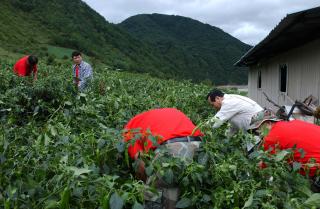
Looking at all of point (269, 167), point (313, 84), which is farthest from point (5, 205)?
point (313, 84)

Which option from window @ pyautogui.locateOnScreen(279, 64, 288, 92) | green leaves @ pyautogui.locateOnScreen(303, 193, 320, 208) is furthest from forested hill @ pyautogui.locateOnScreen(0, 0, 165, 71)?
green leaves @ pyautogui.locateOnScreen(303, 193, 320, 208)

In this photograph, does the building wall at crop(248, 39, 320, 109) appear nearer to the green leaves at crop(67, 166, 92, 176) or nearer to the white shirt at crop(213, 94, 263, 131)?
the white shirt at crop(213, 94, 263, 131)

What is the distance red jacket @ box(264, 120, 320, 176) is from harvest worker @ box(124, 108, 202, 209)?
2.10 feet

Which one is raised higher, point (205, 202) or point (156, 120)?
point (156, 120)

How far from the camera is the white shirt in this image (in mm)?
4926

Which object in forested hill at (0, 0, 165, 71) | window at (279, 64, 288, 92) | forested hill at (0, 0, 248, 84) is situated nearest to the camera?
window at (279, 64, 288, 92)

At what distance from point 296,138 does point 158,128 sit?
3.62ft

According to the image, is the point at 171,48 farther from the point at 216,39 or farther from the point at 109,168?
the point at 109,168

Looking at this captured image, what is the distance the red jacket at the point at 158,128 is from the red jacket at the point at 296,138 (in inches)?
25.0

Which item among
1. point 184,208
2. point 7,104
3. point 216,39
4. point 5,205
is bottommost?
point 184,208

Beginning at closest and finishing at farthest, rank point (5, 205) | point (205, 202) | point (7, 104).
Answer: point (5, 205) < point (205, 202) < point (7, 104)

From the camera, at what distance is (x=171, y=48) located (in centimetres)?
9550

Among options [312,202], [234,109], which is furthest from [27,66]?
[312,202]

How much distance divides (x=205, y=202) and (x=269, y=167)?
0.52 metres
